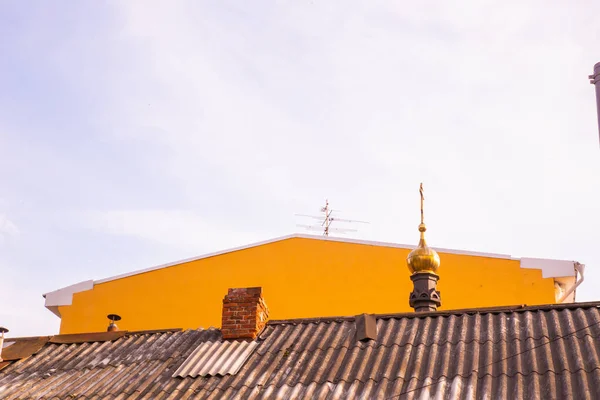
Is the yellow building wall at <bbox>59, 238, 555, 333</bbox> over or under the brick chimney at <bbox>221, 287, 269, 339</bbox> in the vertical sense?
over

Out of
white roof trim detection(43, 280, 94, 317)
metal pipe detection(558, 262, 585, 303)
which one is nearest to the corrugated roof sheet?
metal pipe detection(558, 262, 585, 303)

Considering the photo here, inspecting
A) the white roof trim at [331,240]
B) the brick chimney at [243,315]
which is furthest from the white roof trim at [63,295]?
the brick chimney at [243,315]

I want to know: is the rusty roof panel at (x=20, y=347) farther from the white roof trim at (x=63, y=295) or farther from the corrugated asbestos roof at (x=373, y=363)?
the white roof trim at (x=63, y=295)

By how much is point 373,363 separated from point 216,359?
222 centimetres

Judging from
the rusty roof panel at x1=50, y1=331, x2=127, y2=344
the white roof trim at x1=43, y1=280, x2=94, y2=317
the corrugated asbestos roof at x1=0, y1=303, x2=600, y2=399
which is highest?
the white roof trim at x1=43, y1=280, x2=94, y2=317

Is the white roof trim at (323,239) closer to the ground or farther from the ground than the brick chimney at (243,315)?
farther from the ground

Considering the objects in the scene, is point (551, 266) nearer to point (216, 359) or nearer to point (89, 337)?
point (216, 359)

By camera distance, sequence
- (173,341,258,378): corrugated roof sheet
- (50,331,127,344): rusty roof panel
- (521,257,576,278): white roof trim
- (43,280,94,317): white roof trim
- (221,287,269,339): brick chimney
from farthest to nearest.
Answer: (43,280,94,317): white roof trim < (521,257,576,278): white roof trim < (50,331,127,344): rusty roof panel < (221,287,269,339): brick chimney < (173,341,258,378): corrugated roof sheet

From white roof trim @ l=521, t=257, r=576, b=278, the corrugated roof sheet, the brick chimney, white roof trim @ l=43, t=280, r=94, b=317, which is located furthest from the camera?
white roof trim @ l=43, t=280, r=94, b=317

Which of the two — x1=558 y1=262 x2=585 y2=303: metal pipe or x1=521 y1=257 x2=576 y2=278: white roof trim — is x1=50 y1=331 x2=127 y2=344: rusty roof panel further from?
x1=558 y1=262 x2=585 y2=303: metal pipe

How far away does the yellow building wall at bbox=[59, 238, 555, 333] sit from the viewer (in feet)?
59.1

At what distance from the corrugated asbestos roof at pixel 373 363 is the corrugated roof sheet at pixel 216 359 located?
0.31ft

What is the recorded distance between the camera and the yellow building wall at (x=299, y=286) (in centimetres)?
1800

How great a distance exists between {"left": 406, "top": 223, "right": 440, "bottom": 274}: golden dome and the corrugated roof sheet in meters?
7.02
